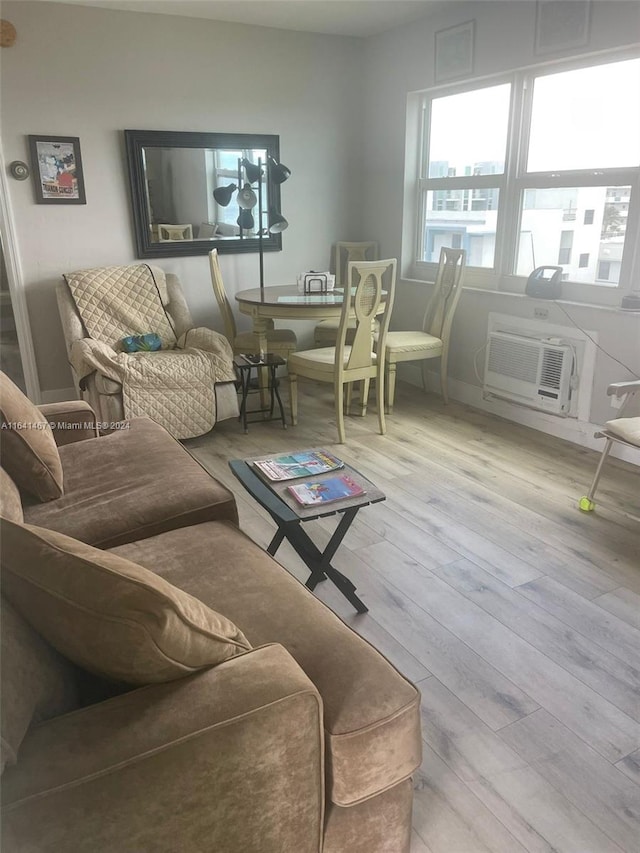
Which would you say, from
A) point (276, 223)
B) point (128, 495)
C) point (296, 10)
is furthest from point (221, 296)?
point (128, 495)

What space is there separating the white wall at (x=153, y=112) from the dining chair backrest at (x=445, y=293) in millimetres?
1186

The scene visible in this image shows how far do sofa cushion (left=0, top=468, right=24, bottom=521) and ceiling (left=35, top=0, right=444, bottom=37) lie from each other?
134 inches

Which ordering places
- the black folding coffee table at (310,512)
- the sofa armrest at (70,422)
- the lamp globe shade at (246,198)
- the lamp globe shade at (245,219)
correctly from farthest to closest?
1. the lamp globe shade at (245,219)
2. the lamp globe shade at (246,198)
3. the sofa armrest at (70,422)
4. the black folding coffee table at (310,512)

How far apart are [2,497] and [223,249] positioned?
3344mm

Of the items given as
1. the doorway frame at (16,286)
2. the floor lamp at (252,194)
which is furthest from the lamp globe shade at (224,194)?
the doorway frame at (16,286)

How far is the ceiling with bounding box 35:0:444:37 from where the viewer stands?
3.95 meters

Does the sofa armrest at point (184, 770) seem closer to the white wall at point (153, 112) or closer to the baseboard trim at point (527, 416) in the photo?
the baseboard trim at point (527, 416)

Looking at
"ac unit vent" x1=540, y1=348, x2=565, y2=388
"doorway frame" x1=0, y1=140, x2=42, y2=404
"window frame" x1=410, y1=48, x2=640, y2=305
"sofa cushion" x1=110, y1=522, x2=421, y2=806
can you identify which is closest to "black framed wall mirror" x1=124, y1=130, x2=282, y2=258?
"doorway frame" x1=0, y1=140, x2=42, y2=404

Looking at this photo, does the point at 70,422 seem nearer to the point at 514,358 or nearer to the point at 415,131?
the point at 514,358

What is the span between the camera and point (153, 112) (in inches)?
169

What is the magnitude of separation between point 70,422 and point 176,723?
182 centimetres

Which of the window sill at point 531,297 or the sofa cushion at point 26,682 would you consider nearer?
the sofa cushion at point 26,682

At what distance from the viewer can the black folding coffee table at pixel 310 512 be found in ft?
6.16

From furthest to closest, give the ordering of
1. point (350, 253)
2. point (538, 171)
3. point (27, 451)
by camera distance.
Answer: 1. point (350, 253)
2. point (538, 171)
3. point (27, 451)
